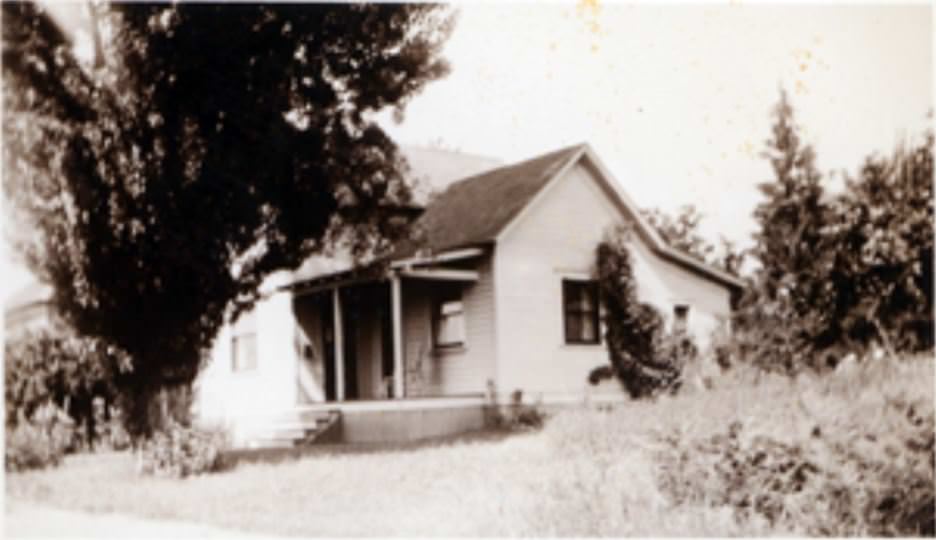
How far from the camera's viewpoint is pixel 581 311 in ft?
26.0

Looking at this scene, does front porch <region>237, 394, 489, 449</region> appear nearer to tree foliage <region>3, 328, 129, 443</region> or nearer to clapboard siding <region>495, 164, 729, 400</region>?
clapboard siding <region>495, 164, 729, 400</region>

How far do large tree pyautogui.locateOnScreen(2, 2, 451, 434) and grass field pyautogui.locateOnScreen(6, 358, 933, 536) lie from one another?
0.72 m

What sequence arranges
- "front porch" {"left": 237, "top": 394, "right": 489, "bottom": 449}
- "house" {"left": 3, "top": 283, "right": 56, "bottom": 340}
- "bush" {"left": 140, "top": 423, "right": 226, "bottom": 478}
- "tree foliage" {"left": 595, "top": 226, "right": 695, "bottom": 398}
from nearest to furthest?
"house" {"left": 3, "top": 283, "right": 56, "bottom": 340} → "bush" {"left": 140, "top": 423, "right": 226, "bottom": 478} → "front porch" {"left": 237, "top": 394, "right": 489, "bottom": 449} → "tree foliage" {"left": 595, "top": 226, "right": 695, "bottom": 398}

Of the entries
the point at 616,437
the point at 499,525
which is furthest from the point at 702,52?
the point at 499,525

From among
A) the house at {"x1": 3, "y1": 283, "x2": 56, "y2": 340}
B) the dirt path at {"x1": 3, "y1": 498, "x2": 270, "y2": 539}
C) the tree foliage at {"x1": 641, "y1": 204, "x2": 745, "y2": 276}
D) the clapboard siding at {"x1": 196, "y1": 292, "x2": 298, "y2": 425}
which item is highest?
the tree foliage at {"x1": 641, "y1": 204, "x2": 745, "y2": 276}

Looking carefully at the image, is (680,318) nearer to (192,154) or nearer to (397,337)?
(397,337)

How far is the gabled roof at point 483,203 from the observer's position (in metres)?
6.79

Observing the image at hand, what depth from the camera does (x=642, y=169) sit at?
254 inches

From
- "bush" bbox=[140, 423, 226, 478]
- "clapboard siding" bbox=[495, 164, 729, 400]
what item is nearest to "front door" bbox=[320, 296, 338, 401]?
"bush" bbox=[140, 423, 226, 478]

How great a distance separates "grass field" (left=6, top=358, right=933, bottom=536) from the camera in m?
5.61

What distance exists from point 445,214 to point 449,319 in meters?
0.95

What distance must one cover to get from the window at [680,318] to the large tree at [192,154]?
2.41 m

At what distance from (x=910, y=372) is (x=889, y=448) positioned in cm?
90

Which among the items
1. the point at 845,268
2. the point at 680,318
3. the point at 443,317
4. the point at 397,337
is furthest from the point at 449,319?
the point at 845,268
